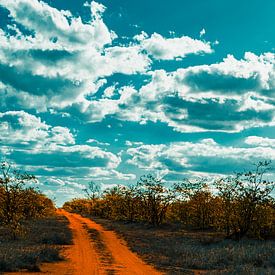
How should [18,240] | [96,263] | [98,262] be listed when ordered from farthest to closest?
[18,240], [98,262], [96,263]

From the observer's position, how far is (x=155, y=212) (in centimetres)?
5750

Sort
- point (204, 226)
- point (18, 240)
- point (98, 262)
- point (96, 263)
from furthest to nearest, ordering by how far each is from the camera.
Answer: point (204, 226), point (18, 240), point (98, 262), point (96, 263)

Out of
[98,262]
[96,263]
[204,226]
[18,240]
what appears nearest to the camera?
[96,263]

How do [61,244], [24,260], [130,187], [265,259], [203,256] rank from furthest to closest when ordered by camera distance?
[130,187] → [61,244] → [203,256] → [265,259] → [24,260]


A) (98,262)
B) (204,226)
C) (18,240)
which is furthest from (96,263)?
(204,226)

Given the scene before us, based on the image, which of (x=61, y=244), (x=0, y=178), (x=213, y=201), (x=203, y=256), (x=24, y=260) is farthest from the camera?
(x=213, y=201)

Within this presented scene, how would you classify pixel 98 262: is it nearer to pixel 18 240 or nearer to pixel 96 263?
pixel 96 263

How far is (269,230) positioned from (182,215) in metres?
17.0

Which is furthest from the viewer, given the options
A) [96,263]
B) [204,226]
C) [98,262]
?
[204,226]

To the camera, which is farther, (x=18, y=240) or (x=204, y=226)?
(x=204, y=226)

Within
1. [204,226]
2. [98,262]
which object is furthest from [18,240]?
[204,226]

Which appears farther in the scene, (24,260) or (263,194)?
(263,194)

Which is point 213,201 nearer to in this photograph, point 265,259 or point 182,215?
point 182,215

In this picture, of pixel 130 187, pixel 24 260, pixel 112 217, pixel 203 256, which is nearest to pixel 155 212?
pixel 130 187
